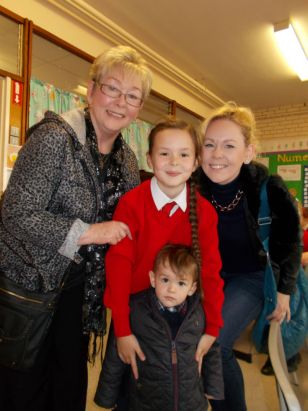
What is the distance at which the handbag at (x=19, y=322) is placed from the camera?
1379mm

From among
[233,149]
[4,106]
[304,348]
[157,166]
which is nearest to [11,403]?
[157,166]

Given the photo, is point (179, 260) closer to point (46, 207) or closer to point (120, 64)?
point (46, 207)

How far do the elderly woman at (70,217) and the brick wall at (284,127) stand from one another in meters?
7.12

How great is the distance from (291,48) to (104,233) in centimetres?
521

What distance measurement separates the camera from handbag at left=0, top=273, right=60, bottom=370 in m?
1.38

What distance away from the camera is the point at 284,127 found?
848 cm

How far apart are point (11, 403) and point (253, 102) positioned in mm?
7960

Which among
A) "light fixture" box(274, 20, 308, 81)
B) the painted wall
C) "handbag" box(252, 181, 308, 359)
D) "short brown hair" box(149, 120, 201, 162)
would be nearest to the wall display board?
"light fixture" box(274, 20, 308, 81)

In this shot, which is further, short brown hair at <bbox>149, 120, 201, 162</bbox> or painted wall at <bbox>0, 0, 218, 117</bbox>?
painted wall at <bbox>0, 0, 218, 117</bbox>

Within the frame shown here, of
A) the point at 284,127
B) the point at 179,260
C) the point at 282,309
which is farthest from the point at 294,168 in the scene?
the point at 179,260

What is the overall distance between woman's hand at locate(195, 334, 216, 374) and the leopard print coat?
68 centimetres

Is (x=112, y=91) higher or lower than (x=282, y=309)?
higher

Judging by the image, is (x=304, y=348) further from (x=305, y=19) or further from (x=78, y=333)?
(x=305, y=19)

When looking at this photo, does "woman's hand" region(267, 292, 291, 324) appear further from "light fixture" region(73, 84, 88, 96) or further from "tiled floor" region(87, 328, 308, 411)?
"light fixture" region(73, 84, 88, 96)
